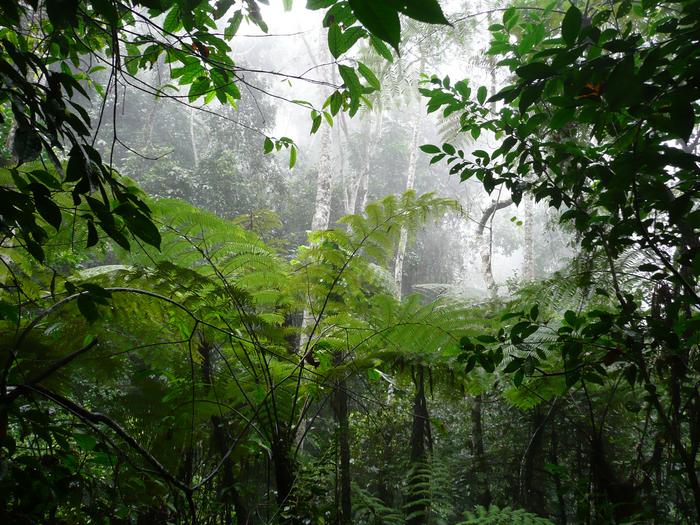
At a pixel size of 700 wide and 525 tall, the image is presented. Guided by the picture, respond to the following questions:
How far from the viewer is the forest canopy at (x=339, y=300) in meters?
0.71

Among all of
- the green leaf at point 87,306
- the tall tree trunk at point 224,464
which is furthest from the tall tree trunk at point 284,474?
the green leaf at point 87,306

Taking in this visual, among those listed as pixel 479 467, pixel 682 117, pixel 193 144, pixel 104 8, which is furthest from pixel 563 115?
pixel 193 144

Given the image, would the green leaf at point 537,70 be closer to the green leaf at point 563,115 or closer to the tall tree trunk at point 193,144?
the green leaf at point 563,115

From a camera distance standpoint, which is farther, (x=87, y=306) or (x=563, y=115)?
(x=563, y=115)

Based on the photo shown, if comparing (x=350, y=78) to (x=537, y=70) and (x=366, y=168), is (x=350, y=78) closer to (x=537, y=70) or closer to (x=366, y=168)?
(x=537, y=70)

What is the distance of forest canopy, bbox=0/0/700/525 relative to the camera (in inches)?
27.8

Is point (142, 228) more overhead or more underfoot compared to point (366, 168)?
more underfoot

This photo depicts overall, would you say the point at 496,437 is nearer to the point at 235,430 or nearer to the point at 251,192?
the point at 235,430

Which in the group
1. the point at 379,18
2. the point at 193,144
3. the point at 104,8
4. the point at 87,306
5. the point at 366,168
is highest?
the point at 193,144

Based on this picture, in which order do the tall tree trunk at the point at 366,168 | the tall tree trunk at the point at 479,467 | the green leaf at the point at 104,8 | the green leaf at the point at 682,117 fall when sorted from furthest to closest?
the tall tree trunk at the point at 366,168
the tall tree trunk at the point at 479,467
the green leaf at the point at 682,117
the green leaf at the point at 104,8

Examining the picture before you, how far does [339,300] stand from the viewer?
2.61 m

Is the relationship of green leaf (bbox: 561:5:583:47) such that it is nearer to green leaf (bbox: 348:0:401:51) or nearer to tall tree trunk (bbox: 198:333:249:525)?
green leaf (bbox: 348:0:401:51)

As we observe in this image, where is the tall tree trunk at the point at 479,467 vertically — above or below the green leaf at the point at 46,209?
below

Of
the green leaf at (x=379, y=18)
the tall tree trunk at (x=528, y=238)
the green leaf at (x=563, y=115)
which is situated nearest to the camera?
the green leaf at (x=379, y=18)
